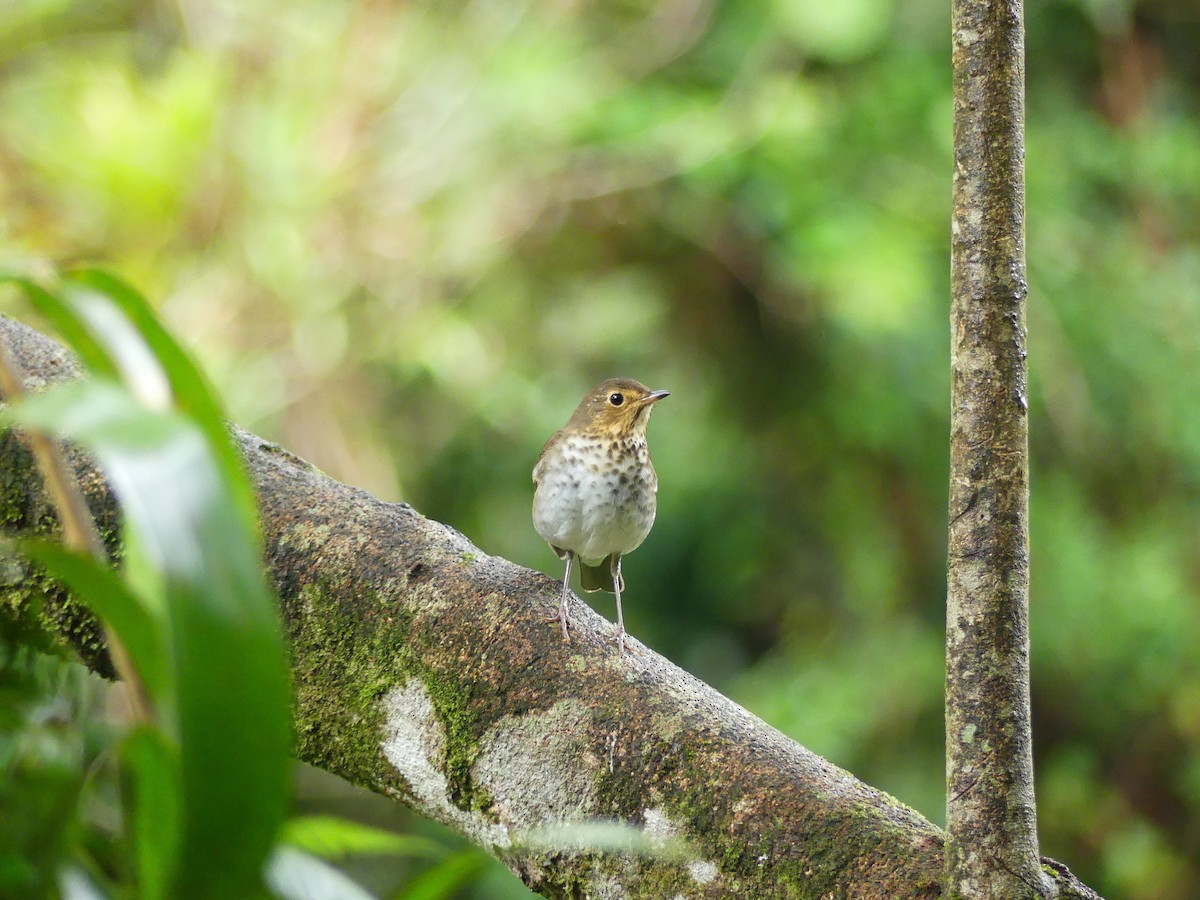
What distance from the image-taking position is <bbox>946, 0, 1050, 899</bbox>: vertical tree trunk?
1.21 m

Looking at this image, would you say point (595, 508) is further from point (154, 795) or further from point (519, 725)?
point (154, 795)

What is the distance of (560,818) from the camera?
1.37m

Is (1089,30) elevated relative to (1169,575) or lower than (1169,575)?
elevated

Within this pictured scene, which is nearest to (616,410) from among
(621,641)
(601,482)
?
(601,482)

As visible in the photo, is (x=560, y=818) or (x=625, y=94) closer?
(x=560, y=818)

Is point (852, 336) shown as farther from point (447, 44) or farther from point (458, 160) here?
point (447, 44)

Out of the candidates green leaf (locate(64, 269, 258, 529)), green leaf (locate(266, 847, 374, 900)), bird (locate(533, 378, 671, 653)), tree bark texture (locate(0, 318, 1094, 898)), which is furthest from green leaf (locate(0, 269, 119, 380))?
bird (locate(533, 378, 671, 653))

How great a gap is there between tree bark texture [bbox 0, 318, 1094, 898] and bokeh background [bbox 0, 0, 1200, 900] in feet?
9.58

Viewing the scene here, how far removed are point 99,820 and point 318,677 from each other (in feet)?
1.75

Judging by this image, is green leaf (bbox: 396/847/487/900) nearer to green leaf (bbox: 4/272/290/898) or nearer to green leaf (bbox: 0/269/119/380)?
green leaf (bbox: 4/272/290/898)

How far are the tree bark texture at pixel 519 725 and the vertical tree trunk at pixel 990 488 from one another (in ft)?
0.33

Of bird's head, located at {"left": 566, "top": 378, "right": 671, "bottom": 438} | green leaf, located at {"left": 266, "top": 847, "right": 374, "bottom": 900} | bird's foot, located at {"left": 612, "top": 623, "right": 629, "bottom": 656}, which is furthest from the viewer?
bird's head, located at {"left": 566, "top": 378, "right": 671, "bottom": 438}

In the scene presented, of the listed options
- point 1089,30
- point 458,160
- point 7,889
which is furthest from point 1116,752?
point 7,889

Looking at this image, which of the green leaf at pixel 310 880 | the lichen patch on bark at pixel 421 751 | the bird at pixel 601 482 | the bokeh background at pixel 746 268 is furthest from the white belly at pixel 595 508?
the bokeh background at pixel 746 268
